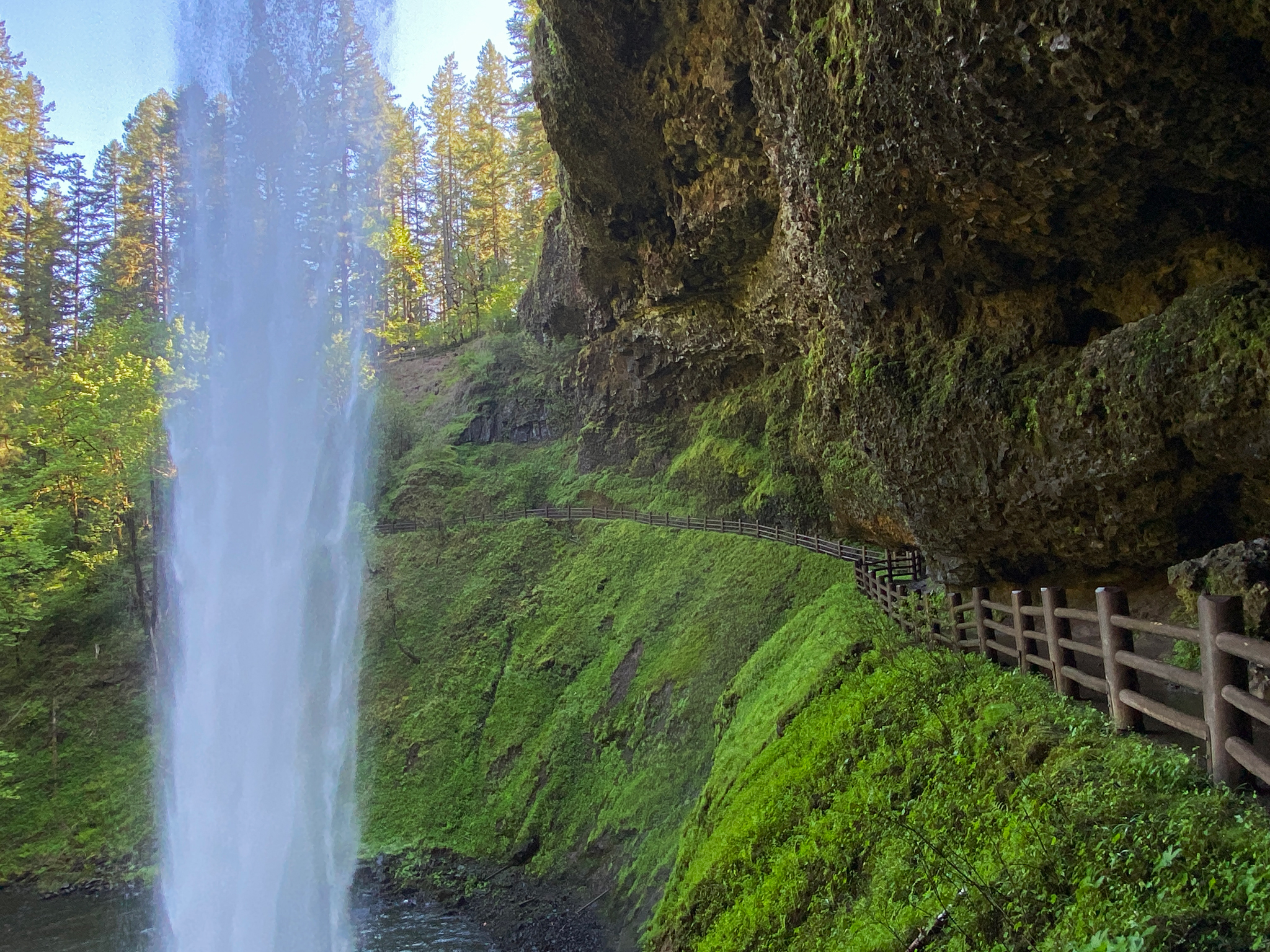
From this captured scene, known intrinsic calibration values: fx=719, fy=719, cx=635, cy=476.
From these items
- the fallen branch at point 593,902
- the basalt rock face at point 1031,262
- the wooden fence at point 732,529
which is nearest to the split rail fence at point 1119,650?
the wooden fence at point 732,529

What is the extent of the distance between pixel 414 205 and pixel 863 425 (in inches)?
1809

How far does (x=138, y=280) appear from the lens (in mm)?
39188

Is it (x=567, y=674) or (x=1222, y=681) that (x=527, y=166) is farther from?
(x=1222, y=681)

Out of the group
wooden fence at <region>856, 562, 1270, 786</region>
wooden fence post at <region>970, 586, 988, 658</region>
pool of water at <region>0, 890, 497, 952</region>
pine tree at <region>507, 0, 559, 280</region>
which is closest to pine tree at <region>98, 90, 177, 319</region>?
pine tree at <region>507, 0, 559, 280</region>

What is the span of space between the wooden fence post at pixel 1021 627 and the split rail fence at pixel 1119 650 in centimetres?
1

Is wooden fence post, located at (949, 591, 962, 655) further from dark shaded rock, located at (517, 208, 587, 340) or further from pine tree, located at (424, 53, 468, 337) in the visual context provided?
pine tree, located at (424, 53, 468, 337)

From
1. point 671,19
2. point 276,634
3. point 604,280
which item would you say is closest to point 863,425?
point 671,19

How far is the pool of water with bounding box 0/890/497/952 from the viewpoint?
15586 millimetres

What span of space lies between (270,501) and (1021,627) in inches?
1138

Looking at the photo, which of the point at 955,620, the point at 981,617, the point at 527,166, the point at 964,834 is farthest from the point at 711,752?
the point at 527,166

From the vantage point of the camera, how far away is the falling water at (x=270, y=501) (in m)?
19.4

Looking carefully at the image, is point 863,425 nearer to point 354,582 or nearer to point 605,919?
point 605,919

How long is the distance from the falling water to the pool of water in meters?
0.70

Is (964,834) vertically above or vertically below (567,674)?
above
